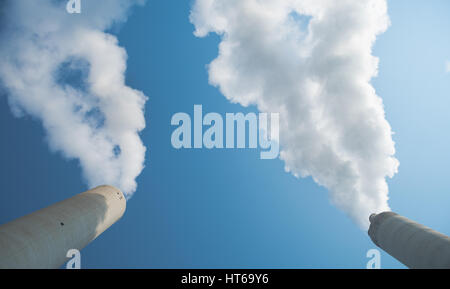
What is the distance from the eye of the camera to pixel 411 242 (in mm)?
25859

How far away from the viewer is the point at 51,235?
21.4m

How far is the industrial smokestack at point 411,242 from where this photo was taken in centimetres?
2156

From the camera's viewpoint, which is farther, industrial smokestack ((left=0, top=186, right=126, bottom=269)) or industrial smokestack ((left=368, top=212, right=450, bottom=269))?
industrial smokestack ((left=368, top=212, right=450, bottom=269))

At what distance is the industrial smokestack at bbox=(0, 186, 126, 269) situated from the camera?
1797cm

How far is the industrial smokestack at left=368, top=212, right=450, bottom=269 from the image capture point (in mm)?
21562

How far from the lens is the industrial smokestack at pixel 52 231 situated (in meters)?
18.0

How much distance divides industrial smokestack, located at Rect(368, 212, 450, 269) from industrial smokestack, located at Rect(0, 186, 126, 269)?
1283 inches

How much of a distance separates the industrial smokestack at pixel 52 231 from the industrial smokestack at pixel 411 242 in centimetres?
3260

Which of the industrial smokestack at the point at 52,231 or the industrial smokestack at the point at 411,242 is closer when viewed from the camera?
the industrial smokestack at the point at 52,231
